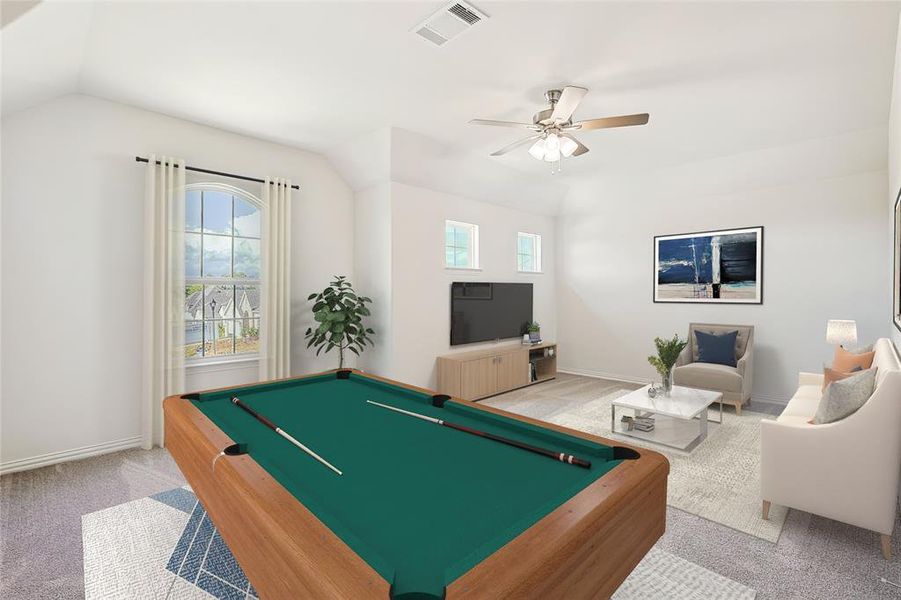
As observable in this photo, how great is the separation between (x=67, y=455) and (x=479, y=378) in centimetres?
386

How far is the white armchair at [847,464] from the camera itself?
211cm

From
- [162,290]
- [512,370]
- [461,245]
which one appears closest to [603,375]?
[512,370]

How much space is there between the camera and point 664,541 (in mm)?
2303

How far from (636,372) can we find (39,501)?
6345 mm

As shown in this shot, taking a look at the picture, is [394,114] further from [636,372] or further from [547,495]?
[636,372]

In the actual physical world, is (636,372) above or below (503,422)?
below

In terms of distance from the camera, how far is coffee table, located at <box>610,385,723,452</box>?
3.54m

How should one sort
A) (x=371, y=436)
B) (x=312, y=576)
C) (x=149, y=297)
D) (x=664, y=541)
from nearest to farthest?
(x=312, y=576)
(x=371, y=436)
(x=664, y=541)
(x=149, y=297)

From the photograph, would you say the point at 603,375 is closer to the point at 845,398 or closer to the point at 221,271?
the point at 845,398

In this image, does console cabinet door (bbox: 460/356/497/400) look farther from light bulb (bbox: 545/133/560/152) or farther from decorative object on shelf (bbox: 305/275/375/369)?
light bulb (bbox: 545/133/560/152)

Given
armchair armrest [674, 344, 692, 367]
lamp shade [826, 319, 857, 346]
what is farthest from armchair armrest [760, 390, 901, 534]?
armchair armrest [674, 344, 692, 367]

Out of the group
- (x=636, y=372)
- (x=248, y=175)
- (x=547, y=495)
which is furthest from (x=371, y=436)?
(x=636, y=372)

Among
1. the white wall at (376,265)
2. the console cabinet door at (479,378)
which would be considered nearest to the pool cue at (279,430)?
the white wall at (376,265)

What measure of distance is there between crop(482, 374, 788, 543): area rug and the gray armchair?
0.82 ft
